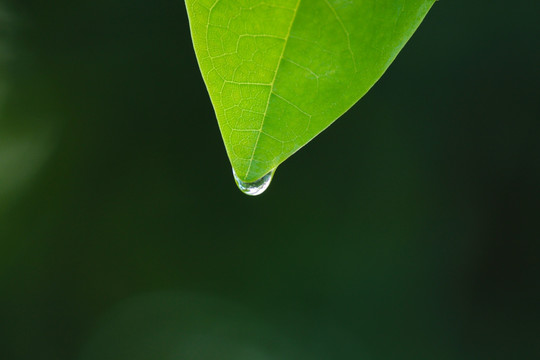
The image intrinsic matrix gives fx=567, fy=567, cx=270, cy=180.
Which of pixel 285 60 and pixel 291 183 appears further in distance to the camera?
pixel 291 183

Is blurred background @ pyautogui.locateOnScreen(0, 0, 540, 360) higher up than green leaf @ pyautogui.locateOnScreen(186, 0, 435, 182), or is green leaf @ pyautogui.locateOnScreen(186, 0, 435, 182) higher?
blurred background @ pyautogui.locateOnScreen(0, 0, 540, 360)

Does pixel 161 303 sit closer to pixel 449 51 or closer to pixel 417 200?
pixel 417 200

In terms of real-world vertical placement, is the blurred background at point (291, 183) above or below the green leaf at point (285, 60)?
above

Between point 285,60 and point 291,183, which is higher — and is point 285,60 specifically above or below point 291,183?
below

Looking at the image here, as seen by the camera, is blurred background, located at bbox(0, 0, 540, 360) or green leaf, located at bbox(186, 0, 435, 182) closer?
green leaf, located at bbox(186, 0, 435, 182)

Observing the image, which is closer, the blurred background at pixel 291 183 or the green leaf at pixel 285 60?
the green leaf at pixel 285 60
